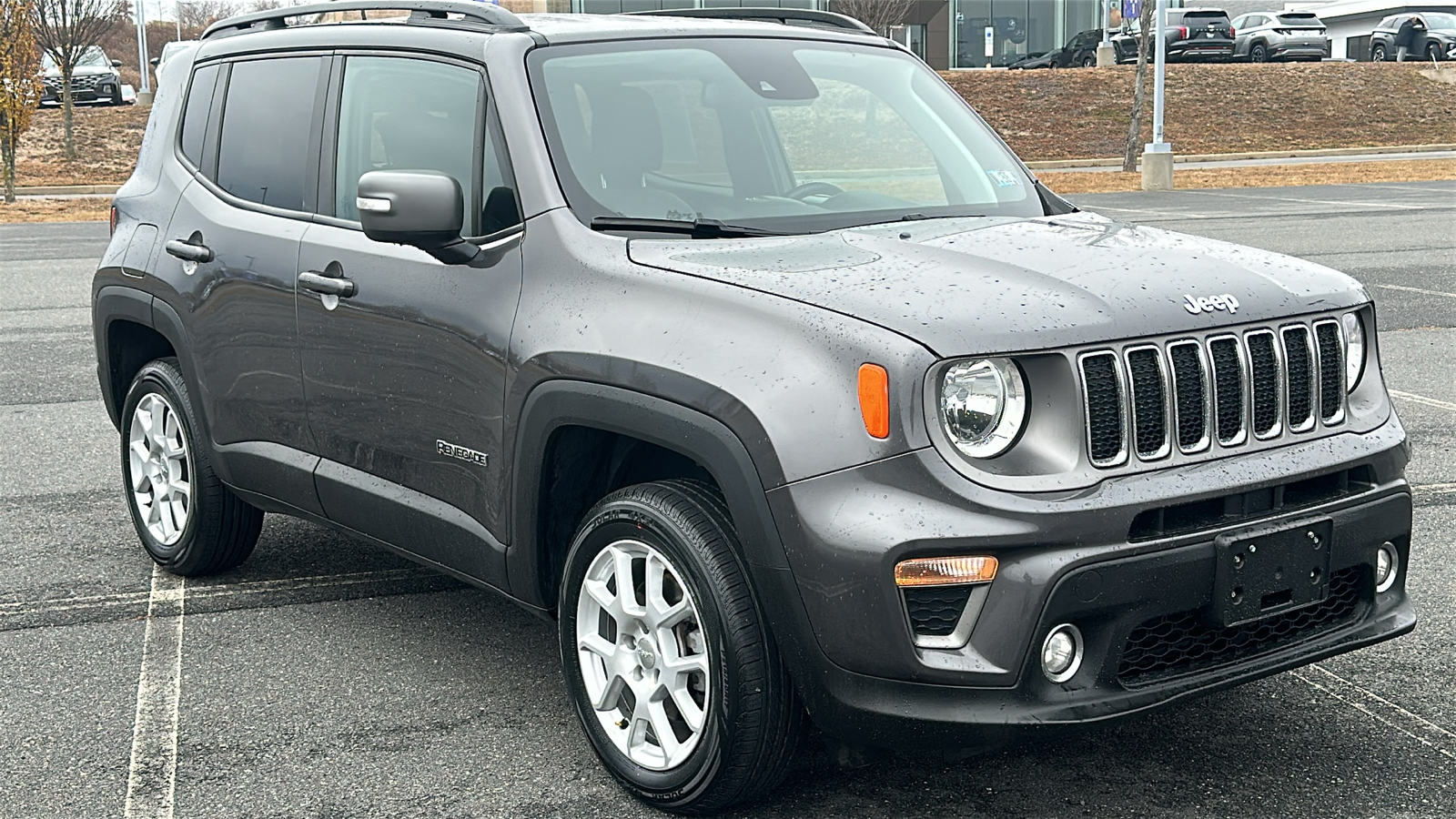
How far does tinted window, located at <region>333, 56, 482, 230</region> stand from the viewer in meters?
4.32

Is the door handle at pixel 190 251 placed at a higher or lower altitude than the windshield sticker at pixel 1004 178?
lower

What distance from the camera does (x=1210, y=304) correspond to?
3438 millimetres

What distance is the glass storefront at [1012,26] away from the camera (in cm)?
6012

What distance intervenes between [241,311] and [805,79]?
76.0 inches

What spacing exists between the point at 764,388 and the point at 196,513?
116 inches

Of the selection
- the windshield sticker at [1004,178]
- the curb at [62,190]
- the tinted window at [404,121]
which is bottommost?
the curb at [62,190]

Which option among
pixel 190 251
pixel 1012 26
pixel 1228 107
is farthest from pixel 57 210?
pixel 1012 26

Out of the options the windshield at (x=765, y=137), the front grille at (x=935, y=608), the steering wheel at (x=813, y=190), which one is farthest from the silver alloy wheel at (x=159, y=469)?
the front grille at (x=935, y=608)

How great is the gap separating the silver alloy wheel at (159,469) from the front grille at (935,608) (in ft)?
10.7

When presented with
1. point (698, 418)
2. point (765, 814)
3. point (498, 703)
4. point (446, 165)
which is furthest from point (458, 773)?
point (446, 165)

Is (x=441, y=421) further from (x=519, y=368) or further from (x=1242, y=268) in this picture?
(x=1242, y=268)

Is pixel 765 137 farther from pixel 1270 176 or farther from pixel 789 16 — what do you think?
pixel 1270 176

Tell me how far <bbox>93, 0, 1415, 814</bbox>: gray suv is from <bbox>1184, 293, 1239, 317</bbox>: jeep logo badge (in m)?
0.01

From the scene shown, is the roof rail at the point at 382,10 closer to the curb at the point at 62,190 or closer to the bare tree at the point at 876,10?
the curb at the point at 62,190
